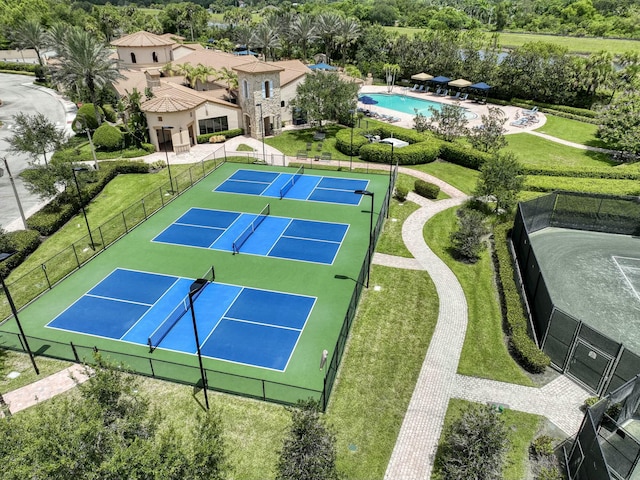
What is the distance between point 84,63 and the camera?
40.5 m

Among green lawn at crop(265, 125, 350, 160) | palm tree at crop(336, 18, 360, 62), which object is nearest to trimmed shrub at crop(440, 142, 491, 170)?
green lawn at crop(265, 125, 350, 160)

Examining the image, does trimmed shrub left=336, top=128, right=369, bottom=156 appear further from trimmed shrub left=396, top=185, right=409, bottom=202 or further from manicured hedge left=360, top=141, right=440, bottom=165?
trimmed shrub left=396, top=185, right=409, bottom=202

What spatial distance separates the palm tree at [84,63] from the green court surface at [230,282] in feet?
57.7

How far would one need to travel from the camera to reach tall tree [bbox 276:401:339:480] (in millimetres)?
11367

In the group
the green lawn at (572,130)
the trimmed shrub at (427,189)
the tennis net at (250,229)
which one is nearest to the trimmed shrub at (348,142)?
the trimmed shrub at (427,189)

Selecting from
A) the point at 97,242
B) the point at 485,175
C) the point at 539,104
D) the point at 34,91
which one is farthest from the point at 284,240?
the point at 34,91

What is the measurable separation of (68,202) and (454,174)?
30560 mm

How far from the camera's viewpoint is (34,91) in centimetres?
6500

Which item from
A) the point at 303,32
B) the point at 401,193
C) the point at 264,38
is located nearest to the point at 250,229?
the point at 401,193

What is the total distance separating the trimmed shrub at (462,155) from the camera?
1481 inches

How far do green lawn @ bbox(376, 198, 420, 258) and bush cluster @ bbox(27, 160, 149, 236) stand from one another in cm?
2116

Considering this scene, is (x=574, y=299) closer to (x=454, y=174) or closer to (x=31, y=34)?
(x=454, y=174)

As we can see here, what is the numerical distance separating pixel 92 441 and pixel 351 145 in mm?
35043

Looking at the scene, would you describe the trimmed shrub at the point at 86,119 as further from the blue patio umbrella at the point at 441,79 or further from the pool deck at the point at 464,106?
the blue patio umbrella at the point at 441,79
